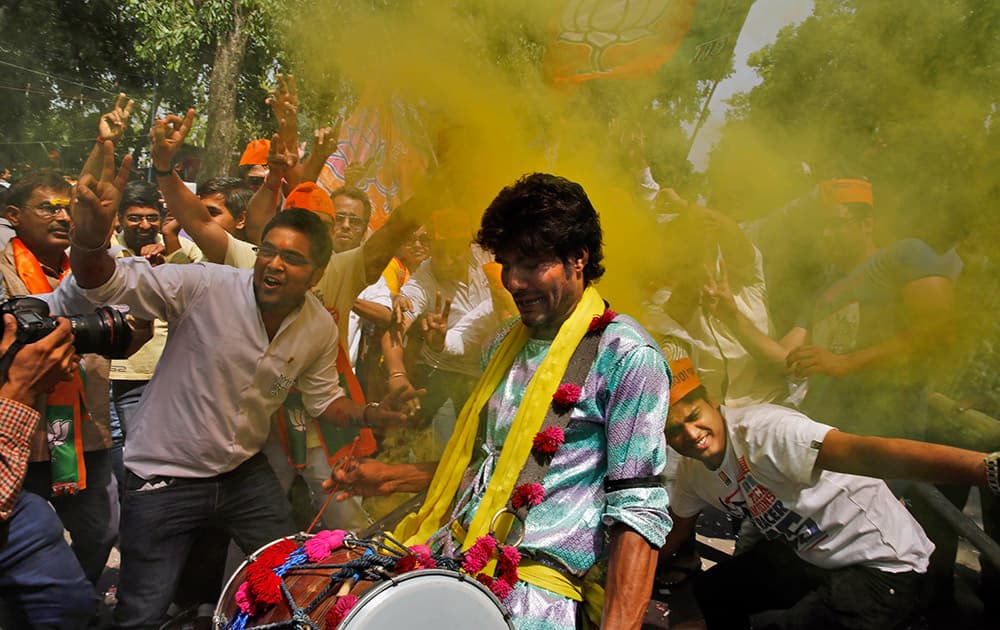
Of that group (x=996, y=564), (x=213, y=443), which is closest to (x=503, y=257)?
(x=213, y=443)

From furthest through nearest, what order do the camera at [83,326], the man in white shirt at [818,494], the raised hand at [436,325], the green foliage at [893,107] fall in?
the raised hand at [436,325] < the camera at [83,326] < the man in white shirt at [818,494] < the green foliage at [893,107]

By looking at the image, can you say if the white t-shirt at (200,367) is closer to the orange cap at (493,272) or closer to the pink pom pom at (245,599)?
the orange cap at (493,272)

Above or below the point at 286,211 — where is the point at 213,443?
below

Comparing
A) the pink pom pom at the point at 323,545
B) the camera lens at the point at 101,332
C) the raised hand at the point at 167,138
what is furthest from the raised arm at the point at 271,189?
the pink pom pom at the point at 323,545

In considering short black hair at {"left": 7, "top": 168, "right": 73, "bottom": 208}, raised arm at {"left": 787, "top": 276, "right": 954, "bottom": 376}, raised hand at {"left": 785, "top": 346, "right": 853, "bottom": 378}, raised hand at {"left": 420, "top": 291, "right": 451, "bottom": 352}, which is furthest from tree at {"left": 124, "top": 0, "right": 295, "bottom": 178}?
raised arm at {"left": 787, "top": 276, "right": 954, "bottom": 376}

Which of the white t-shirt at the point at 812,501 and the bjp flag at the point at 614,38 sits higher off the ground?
the bjp flag at the point at 614,38

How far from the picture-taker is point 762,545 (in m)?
3.26

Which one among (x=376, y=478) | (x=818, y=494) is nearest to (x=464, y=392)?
(x=376, y=478)

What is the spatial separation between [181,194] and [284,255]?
54 cm

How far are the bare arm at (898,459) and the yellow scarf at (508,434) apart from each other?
1091 mm

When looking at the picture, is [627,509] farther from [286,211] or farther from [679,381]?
[286,211]

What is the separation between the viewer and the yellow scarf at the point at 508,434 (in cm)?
204

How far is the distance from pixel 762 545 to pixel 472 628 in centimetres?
194

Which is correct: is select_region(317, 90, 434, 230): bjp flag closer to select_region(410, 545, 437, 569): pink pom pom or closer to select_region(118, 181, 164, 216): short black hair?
select_region(118, 181, 164, 216): short black hair
